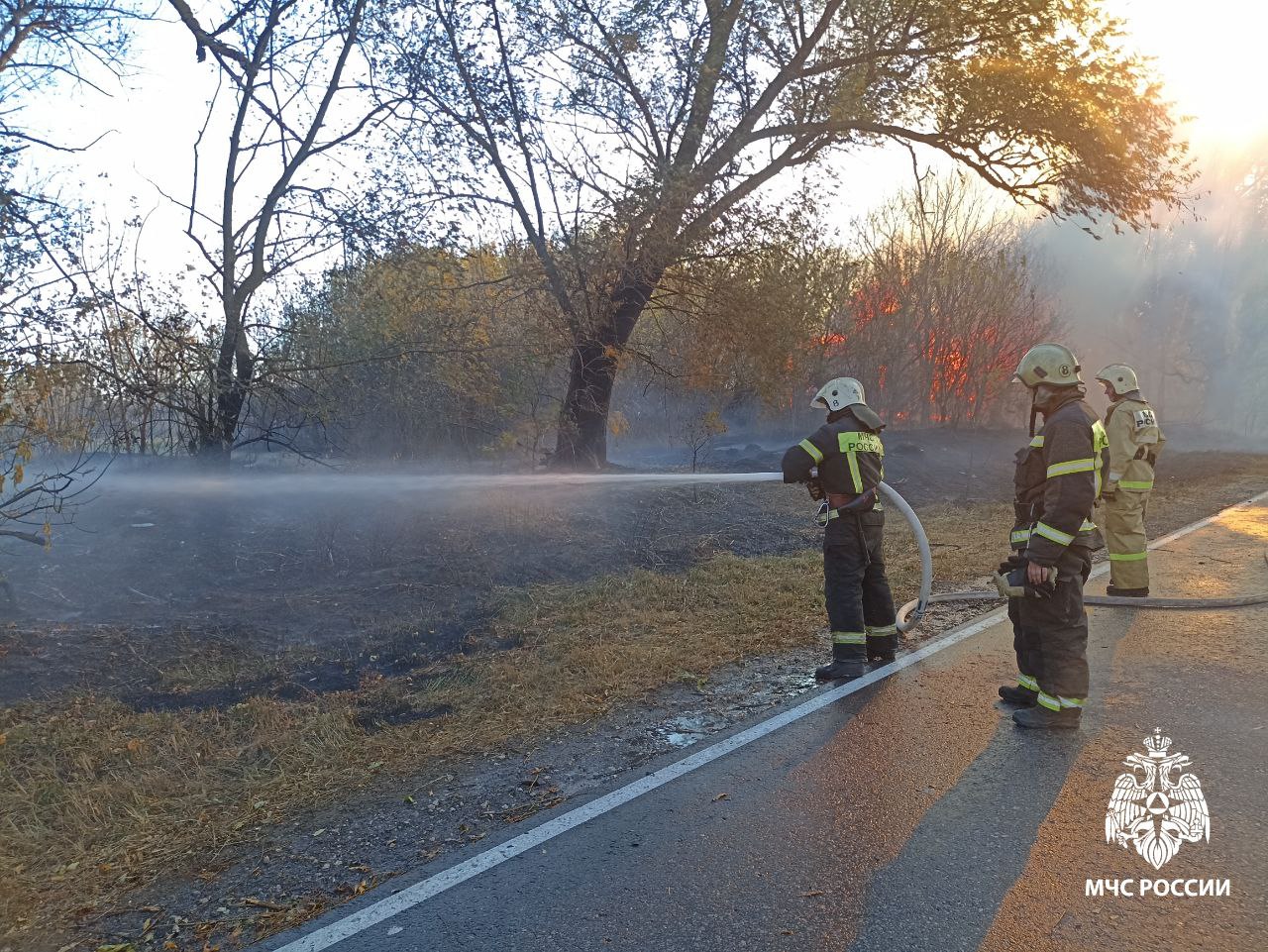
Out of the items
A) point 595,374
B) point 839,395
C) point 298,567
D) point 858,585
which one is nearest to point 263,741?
point 858,585

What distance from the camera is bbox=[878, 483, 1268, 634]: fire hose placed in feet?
19.6

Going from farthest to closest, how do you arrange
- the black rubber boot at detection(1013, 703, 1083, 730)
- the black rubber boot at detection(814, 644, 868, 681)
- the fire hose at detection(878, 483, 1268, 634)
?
the fire hose at detection(878, 483, 1268, 634), the black rubber boot at detection(814, 644, 868, 681), the black rubber boot at detection(1013, 703, 1083, 730)

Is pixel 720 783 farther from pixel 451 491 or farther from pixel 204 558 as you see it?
pixel 451 491

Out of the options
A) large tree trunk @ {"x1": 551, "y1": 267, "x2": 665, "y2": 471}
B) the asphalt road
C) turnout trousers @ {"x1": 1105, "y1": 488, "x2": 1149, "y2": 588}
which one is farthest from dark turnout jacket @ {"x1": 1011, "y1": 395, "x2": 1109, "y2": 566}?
large tree trunk @ {"x1": 551, "y1": 267, "x2": 665, "y2": 471}

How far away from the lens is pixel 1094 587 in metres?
7.44

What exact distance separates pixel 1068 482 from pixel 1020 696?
1202 mm

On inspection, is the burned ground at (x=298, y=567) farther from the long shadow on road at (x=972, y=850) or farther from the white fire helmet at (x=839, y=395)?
the long shadow on road at (x=972, y=850)

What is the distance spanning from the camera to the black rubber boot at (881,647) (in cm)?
532

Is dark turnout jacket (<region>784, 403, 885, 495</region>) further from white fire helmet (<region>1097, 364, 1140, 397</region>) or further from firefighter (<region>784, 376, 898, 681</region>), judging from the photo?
white fire helmet (<region>1097, 364, 1140, 397</region>)

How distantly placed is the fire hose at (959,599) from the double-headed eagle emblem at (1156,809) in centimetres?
225

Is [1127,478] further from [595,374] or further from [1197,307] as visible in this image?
[1197,307]

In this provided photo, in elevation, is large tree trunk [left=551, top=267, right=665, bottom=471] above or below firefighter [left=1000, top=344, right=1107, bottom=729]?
above

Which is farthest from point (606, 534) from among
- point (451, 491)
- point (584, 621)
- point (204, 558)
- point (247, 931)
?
point (247, 931)

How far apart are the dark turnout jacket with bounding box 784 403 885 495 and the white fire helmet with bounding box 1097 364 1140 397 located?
11.5ft
